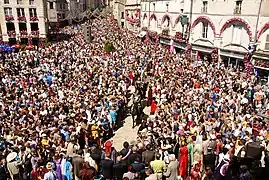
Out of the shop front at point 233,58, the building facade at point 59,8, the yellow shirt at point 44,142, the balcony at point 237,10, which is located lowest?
the yellow shirt at point 44,142

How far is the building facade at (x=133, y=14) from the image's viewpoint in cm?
4997

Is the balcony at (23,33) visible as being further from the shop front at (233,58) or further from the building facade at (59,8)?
the shop front at (233,58)

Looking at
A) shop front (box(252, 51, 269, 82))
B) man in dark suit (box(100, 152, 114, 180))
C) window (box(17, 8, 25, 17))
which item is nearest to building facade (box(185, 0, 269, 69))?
shop front (box(252, 51, 269, 82))

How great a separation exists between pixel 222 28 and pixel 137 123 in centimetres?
1566

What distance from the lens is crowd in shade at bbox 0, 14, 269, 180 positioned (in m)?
9.80

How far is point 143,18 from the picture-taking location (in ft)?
155

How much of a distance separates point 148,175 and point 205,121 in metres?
5.81

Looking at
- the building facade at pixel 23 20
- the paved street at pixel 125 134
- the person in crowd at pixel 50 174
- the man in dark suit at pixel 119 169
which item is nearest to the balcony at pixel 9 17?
the building facade at pixel 23 20

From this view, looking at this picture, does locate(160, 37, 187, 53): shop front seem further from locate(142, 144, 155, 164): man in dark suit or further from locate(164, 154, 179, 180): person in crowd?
locate(164, 154, 179, 180): person in crowd

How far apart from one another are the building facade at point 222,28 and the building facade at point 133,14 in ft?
39.6

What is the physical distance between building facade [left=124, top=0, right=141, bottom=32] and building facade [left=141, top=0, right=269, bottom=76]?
39.6 ft

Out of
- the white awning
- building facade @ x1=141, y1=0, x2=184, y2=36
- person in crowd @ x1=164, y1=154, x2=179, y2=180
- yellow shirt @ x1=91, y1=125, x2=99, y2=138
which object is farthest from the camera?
the white awning

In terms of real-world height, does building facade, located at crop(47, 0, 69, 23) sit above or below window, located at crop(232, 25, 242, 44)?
above

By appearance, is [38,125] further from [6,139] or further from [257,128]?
[257,128]
